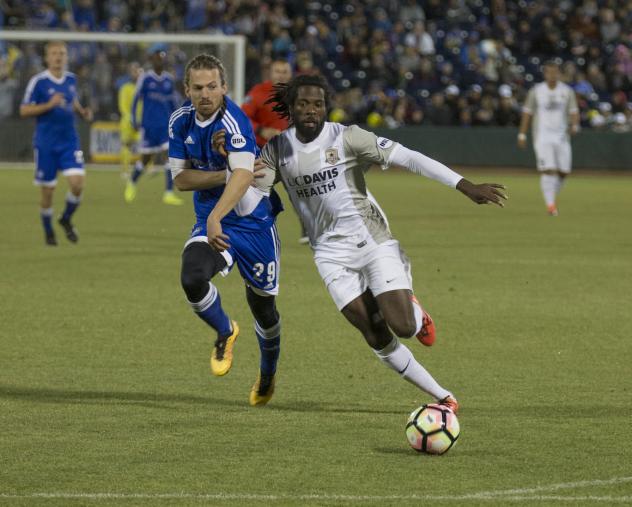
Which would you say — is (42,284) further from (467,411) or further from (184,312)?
(467,411)

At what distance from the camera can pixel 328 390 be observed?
329 inches

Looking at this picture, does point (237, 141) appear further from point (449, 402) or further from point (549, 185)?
point (549, 185)

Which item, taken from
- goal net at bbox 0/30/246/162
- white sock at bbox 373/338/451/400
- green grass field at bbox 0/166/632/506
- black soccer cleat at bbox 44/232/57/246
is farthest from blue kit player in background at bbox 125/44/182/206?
white sock at bbox 373/338/451/400

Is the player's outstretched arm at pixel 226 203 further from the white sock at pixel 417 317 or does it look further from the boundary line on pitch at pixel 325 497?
the boundary line on pitch at pixel 325 497

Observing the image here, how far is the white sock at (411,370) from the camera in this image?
7.14m

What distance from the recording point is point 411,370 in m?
7.15

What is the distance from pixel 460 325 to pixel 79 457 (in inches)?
208

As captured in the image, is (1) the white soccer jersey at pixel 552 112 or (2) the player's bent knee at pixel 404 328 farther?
(1) the white soccer jersey at pixel 552 112

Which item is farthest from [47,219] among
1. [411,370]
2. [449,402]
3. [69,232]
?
[449,402]

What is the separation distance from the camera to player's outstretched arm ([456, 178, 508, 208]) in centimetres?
689

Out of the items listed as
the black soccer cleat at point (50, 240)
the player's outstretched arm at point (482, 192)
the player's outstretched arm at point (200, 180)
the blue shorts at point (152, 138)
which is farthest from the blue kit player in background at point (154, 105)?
the player's outstretched arm at point (482, 192)

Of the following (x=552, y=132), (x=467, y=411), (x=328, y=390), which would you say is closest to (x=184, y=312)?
(x=328, y=390)

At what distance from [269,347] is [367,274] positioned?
3.12 feet

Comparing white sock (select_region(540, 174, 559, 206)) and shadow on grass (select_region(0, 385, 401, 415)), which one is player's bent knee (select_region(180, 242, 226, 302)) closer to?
shadow on grass (select_region(0, 385, 401, 415))
